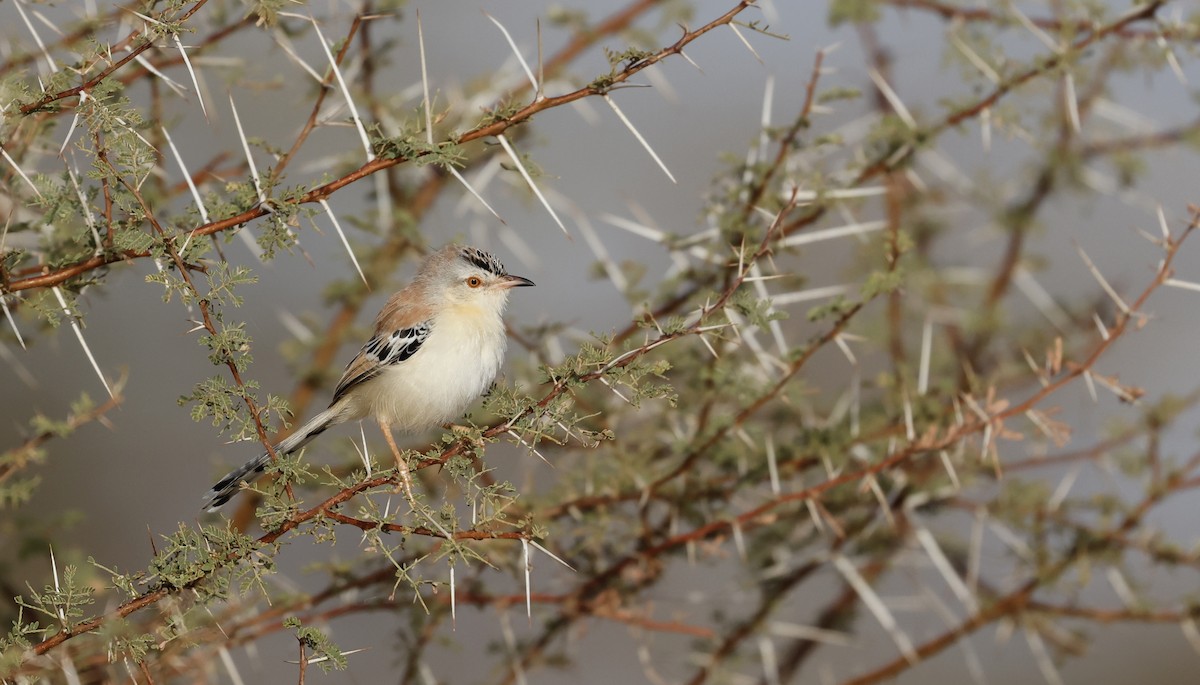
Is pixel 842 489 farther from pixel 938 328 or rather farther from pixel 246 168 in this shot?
pixel 246 168

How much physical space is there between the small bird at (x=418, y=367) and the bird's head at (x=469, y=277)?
0.07 meters

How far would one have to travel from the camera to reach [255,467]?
3.95 m

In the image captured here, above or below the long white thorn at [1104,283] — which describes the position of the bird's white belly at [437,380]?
above

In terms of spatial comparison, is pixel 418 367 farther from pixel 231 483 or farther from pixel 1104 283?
pixel 1104 283

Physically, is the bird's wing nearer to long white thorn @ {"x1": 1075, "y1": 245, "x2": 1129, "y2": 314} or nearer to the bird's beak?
the bird's beak

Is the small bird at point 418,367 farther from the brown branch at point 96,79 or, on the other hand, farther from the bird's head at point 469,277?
the brown branch at point 96,79

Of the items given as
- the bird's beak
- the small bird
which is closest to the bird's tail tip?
the small bird

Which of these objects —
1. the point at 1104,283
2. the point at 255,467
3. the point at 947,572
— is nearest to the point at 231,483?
the point at 255,467

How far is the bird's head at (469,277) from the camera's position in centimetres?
491

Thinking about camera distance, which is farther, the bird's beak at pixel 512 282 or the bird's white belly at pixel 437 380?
the bird's beak at pixel 512 282

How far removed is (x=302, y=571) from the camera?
14.4ft

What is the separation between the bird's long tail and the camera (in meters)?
3.94

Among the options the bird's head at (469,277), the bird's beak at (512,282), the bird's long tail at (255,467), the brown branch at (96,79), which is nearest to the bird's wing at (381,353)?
the bird's long tail at (255,467)

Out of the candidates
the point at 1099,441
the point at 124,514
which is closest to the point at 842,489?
the point at 1099,441
